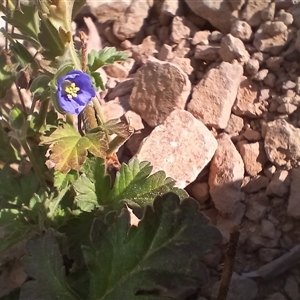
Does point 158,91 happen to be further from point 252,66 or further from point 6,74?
point 6,74

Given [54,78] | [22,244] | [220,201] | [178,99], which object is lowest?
[22,244]

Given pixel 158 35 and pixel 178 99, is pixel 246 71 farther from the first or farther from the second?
pixel 158 35

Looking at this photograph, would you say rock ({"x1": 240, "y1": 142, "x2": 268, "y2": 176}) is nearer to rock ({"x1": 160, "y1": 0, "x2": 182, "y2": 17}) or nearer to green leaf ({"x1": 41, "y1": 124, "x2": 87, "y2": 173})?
green leaf ({"x1": 41, "y1": 124, "x2": 87, "y2": 173})

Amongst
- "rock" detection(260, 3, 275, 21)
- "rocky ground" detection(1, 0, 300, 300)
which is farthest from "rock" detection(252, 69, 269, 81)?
"rock" detection(260, 3, 275, 21)

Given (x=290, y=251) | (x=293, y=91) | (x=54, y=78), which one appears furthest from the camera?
(x=293, y=91)

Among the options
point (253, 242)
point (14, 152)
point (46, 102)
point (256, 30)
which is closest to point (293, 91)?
point (256, 30)

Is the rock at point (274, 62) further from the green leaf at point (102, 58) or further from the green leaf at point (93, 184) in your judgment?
the green leaf at point (93, 184)

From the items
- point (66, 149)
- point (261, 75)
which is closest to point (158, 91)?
point (261, 75)
